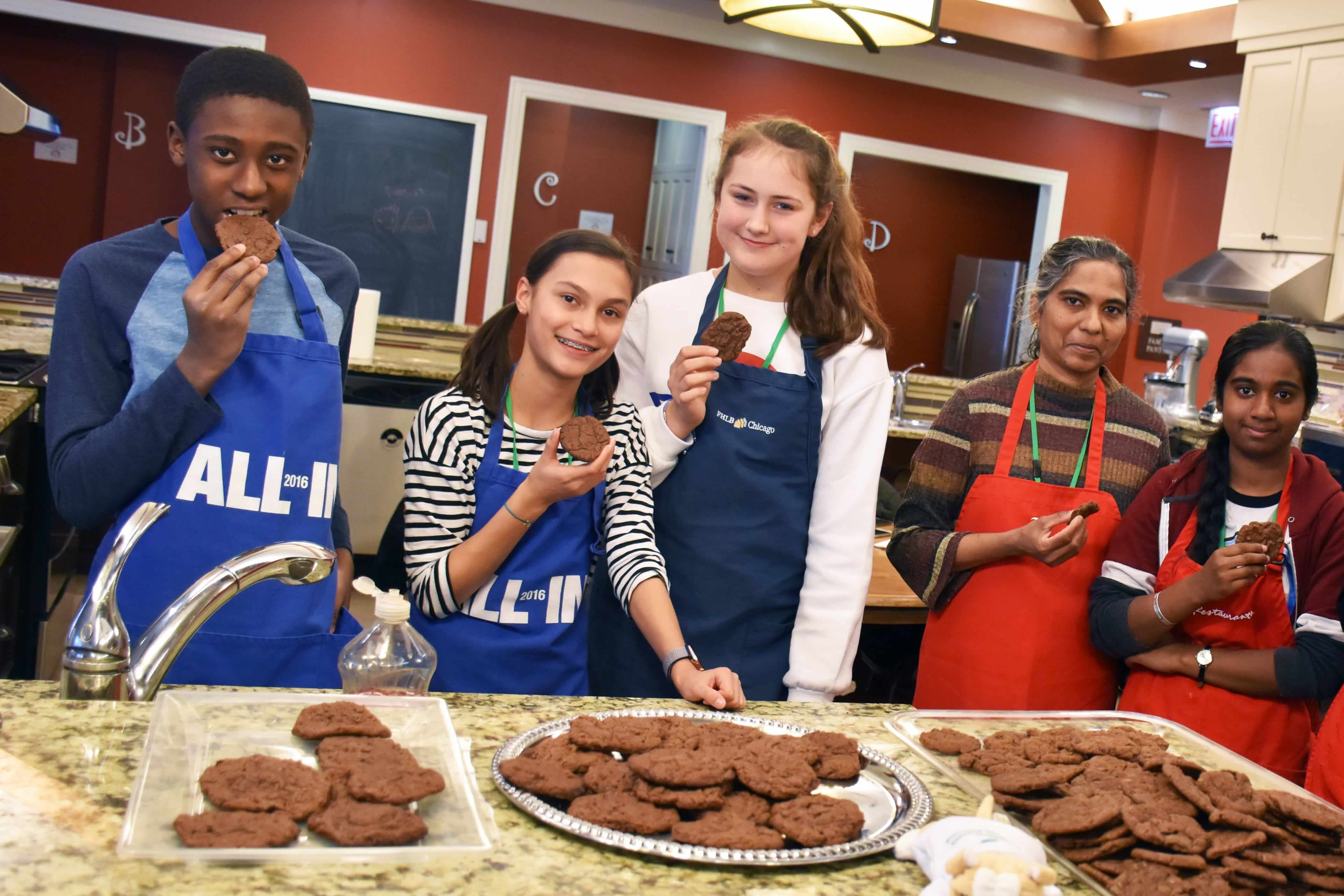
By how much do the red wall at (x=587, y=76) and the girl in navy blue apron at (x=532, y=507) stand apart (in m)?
5.80

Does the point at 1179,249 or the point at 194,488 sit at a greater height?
the point at 1179,249

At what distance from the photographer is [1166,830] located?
1.05 m

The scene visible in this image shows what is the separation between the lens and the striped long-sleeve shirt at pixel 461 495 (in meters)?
1.68

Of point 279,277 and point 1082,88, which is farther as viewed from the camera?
point 1082,88

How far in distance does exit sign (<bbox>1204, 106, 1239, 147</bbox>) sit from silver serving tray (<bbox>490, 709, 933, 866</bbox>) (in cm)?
849

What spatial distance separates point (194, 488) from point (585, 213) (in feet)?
24.7

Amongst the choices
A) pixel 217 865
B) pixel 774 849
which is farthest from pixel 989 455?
pixel 217 865

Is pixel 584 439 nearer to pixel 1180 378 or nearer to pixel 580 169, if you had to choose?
pixel 1180 378

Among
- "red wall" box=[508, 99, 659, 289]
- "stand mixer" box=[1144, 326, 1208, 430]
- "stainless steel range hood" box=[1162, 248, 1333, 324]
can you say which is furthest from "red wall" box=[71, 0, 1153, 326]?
"stand mixer" box=[1144, 326, 1208, 430]

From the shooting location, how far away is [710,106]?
7.72 m

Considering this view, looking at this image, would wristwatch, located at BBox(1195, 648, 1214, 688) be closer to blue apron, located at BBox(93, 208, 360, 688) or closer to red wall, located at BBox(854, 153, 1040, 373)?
blue apron, located at BBox(93, 208, 360, 688)

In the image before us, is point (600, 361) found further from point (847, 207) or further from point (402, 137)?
point (402, 137)

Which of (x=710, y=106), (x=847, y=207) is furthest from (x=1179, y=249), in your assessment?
(x=847, y=207)

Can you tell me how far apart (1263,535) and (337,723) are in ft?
4.82
